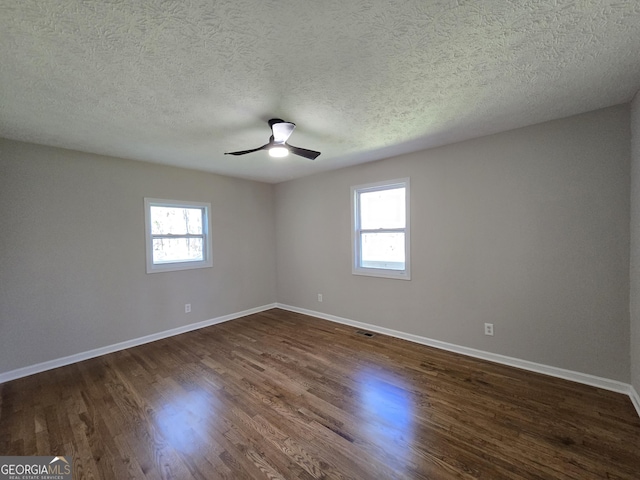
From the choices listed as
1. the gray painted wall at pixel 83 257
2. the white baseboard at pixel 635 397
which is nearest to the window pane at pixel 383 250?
the white baseboard at pixel 635 397

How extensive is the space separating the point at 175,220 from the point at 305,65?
3291mm

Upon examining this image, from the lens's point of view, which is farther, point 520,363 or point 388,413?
point 520,363

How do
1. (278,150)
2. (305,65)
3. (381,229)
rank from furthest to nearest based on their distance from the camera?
1. (381,229)
2. (278,150)
3. (305,65)

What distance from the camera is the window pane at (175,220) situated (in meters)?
3.83

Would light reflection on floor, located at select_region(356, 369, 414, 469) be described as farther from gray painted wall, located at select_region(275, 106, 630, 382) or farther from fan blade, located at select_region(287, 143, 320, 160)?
fan blade, located at select_region(287, 143, 320, 160)

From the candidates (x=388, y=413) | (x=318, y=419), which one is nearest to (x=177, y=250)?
(x=318, y=419)

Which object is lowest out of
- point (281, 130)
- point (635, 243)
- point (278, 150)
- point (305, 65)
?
point (635, 243)

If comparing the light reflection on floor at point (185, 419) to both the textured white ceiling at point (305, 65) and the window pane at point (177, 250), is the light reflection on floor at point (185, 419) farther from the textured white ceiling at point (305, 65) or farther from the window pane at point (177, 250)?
the textured white ceiling at point (305, 65)

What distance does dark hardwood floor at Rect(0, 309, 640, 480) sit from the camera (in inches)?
63.5

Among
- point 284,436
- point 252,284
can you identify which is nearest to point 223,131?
point 284,436

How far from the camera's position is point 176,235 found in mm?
4039

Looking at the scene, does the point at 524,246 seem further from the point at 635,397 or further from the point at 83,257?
the point at 83,257

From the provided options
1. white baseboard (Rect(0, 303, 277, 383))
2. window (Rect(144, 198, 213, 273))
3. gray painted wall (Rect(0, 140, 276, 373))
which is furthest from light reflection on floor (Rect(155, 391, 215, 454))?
window (Rect(144, 198, 213, 273))

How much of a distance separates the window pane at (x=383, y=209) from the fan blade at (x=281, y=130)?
1919mm
